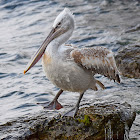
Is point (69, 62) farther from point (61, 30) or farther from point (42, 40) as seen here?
point (42, 40)

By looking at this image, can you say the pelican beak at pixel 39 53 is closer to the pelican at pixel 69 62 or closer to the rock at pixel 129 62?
the pelican at pixel 69 62

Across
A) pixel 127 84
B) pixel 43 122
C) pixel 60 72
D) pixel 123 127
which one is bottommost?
pixel 127 84

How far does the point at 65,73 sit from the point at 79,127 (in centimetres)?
78

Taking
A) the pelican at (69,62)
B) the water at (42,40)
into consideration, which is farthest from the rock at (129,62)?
the pelican at (69,62)

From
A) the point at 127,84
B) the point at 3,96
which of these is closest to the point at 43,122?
the point at 3,96

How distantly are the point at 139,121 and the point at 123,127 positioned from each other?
87cm

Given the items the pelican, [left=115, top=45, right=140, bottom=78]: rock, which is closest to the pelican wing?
the pelican

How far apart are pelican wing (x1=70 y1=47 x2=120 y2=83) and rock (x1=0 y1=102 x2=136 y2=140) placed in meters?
0.57

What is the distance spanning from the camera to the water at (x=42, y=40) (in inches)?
282

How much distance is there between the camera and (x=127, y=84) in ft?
25.3

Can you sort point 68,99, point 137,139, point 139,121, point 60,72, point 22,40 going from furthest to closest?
point 22,40
point 68,99
point 139,121
point 137,139
point 60,72

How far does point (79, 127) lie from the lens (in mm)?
→ 5172

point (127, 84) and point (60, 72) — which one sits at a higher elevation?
point (60, 72)

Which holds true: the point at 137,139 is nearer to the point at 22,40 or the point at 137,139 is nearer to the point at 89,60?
the point at 89,60
